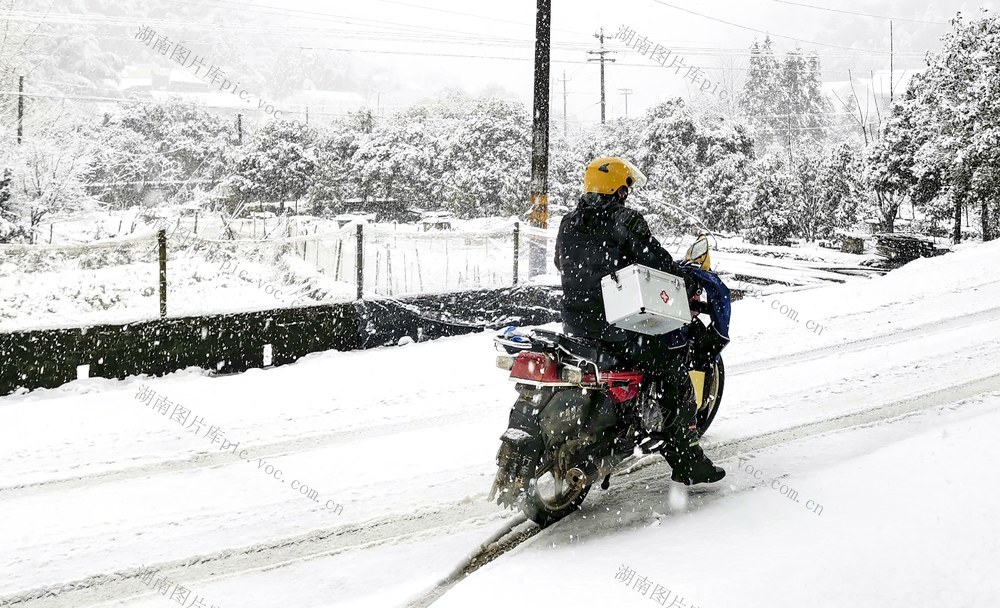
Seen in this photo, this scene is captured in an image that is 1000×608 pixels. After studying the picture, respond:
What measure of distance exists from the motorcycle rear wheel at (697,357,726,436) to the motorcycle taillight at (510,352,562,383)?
141 centimetres

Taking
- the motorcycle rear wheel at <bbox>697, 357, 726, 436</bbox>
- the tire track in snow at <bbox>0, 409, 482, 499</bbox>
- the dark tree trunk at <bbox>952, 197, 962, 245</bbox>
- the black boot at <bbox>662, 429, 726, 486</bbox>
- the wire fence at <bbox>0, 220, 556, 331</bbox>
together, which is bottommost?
the tire track in snow at <bbox>0, 409, 482, 499</bbox>

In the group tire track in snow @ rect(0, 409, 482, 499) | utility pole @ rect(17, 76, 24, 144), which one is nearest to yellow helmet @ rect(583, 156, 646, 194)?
tire track in snow @ rect(0, 409, 482, 499)

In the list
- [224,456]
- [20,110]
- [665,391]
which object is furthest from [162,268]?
[20,110]

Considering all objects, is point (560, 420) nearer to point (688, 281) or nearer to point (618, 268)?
point (618, 268)

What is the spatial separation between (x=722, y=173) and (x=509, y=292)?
17.8 metres

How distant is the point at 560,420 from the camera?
390 cm

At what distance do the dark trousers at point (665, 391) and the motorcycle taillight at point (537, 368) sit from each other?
465 millimetres

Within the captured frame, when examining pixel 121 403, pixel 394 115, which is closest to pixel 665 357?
pixel 121 403

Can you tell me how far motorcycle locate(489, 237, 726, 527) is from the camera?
12.7 feet

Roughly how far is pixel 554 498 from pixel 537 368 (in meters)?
0.80

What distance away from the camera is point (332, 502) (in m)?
4.46

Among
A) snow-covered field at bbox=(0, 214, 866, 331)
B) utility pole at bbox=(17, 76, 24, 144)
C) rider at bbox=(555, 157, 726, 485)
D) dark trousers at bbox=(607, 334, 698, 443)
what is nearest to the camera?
rider at bbox=(555, 157, 726, 485)

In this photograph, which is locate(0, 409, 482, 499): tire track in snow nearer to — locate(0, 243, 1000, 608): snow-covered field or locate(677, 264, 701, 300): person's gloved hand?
locate(0, 243, 1000, 608): snow-covered field

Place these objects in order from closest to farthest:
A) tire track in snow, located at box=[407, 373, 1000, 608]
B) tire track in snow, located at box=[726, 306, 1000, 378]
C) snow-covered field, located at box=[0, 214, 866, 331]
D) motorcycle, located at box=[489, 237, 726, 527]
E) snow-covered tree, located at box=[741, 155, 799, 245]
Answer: tire track in snow, located at box=[407, 373, 1000, 608], motorcycle, located at box=[489, 237, 726, 527], tire track in snow, located at box=[726, 306, 1000, 378], snow-covered field, located at box=[0, 214, 866, 331], snow-covered tree, located at box=[741, 155, 799, 245]
